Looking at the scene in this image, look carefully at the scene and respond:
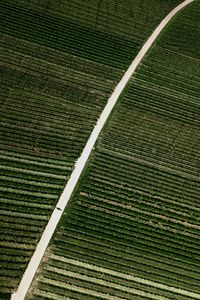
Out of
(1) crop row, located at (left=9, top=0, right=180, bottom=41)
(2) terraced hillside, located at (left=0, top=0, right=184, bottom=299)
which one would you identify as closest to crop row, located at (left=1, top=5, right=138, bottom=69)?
(2) terraced hillside, located at (left=0, top=0, right=184, bottom=299)

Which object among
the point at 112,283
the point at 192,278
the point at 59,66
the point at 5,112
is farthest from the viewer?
the point at 59,66

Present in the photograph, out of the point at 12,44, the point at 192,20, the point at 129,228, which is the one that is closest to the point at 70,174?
the point at 129,228

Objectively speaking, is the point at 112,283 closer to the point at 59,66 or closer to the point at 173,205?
the point at 173,205

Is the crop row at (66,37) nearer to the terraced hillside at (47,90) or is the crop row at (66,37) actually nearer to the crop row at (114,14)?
the terraced hillside at (47,90)

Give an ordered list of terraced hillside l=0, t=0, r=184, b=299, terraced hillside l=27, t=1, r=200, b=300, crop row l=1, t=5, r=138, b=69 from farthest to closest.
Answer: crop row l=1, t=5, r=138, b=69 → terraced hillside l=0, t=0, r=184, b=299 → terraced hillside l=27, t=1, r=200, b=300

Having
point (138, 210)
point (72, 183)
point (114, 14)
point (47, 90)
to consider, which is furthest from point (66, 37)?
point (138, 210)

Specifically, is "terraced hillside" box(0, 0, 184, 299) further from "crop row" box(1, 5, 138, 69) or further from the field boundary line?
the field boundary line
